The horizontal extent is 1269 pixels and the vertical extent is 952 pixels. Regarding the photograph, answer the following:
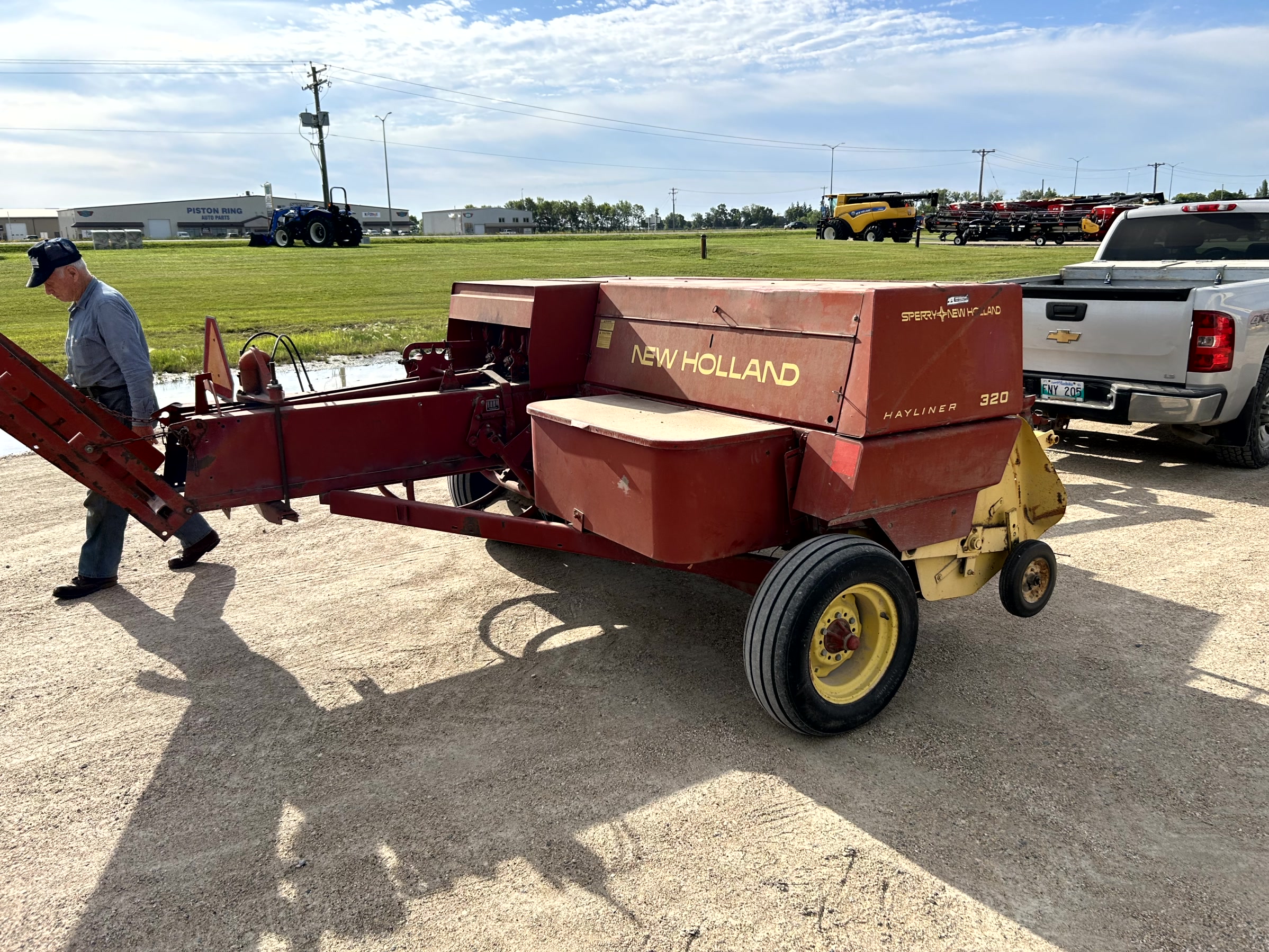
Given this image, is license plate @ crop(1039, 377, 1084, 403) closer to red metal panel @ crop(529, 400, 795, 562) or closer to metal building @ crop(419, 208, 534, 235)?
red metal panel @ crop(529, 400, 795, 562)

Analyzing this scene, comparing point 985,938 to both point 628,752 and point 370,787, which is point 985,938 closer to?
point 628,752

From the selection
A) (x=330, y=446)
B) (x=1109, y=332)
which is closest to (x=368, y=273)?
(x=1109, y=332)

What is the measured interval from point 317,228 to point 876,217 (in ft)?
86.3

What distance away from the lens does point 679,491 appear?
3.34 m

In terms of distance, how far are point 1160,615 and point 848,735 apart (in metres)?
2.20

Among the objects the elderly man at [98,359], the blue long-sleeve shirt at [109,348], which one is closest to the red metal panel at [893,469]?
the elderly man at [98,359]

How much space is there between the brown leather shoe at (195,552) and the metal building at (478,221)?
Result: 11284 centimetres

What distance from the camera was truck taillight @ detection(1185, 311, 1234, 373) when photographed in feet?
22.1

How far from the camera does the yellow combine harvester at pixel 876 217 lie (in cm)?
4572

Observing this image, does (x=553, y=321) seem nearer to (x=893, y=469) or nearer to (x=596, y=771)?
(x=893, y=469)

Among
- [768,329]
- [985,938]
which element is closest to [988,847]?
[985,938]

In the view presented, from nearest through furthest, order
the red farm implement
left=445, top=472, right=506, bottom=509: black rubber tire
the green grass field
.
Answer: left=445, top=472, right=506, bottom=509: black rubber tire
the green grass field
the red farm implement

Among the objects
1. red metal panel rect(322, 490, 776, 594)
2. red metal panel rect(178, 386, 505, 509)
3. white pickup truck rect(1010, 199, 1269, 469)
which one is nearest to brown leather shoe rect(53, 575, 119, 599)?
red metal panel rect(178, 386, 505, 509)

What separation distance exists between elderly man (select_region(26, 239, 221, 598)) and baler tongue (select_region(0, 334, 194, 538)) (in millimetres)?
958
